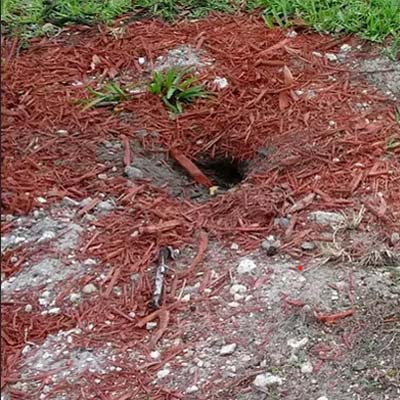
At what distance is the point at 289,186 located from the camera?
10.8ft

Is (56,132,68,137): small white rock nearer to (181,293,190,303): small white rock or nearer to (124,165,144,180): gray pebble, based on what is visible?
(124,165,144,180): gray pebble

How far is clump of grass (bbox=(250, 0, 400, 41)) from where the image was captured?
164 inches

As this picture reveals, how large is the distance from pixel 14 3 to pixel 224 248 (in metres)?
1.91

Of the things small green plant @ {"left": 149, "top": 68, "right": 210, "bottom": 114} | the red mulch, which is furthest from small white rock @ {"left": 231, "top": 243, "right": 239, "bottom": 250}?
small green plant @ {"left": 149, "top": 68, "right": 210, "bottom": 114}

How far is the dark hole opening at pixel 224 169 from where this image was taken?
3.53 meters

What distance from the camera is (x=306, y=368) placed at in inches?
102

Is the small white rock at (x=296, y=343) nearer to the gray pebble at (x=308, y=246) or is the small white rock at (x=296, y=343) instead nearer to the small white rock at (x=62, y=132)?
the gray pebble at (x=308, y=246)

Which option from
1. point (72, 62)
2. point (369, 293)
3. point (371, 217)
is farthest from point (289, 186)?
point (72, 62)

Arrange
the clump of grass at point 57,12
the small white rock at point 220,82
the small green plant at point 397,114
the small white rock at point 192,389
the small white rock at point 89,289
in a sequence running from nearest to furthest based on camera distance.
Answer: the small white rock at point 192,389 < the small white rock at point 89,289 < the small green plant at point 397,114 < the small white rock at point 220,82 < the clump of grass at point 57,12

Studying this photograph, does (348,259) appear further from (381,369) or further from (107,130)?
(107,130)

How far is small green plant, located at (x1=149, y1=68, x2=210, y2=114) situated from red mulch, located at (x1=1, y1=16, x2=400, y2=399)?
0.05 m

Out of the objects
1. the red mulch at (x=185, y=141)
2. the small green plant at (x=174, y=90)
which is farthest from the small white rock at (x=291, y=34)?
the small green plant at (x=174, y=90)

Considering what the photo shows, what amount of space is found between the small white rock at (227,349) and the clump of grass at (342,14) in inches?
77.4

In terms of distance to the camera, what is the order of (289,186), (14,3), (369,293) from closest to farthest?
(369,293)
(289,186)
(14,3)
